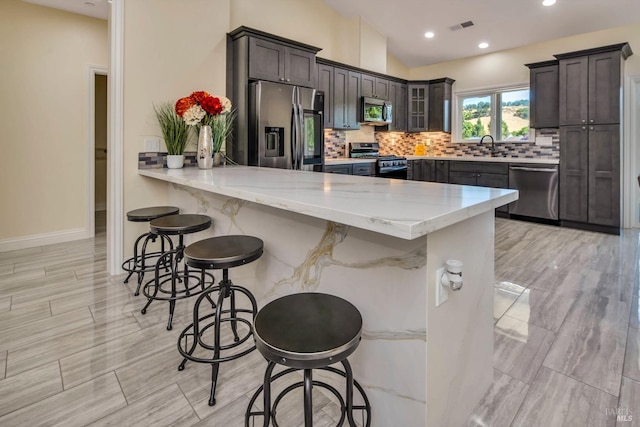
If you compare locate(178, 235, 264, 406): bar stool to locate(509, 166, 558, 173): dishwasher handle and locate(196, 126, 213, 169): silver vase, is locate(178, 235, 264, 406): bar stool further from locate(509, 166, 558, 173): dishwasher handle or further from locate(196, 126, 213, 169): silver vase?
locate(509, 166, 558, 173): dishwasher handle

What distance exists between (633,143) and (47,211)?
753cm

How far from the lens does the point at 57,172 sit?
161 inches

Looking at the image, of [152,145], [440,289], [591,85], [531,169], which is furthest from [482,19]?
[440,289]

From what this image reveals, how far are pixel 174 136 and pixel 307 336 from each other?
105 inches

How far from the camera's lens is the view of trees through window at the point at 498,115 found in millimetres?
5836

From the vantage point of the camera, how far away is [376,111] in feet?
18.9

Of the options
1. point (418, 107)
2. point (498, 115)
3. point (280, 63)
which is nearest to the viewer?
point (280, 63)

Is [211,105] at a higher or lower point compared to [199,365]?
higher

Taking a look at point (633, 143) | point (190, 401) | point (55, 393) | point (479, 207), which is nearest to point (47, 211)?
point (55, 393)

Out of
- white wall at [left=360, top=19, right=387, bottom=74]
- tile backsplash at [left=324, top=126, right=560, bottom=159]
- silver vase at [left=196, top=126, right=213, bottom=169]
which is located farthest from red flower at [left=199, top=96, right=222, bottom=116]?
white wall at [left=360, top=19, right=387, bottom=74]

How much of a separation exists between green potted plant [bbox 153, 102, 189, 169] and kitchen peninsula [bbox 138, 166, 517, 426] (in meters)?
1.66

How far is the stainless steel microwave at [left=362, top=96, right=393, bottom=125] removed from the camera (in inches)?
220

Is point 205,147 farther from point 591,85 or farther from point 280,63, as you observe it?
point 591,85

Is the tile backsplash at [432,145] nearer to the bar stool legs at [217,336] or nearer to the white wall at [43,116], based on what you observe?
the white wall at [43,116]
